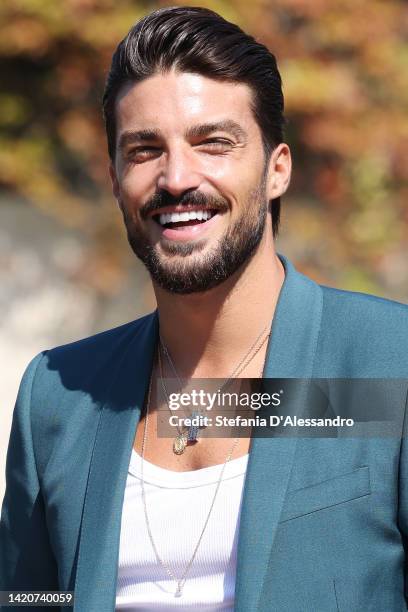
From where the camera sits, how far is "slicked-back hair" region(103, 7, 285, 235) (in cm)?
226

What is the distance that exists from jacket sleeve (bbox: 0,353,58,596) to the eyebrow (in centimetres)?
70

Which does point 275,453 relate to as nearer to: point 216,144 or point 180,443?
point 180,443

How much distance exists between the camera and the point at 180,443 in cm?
221

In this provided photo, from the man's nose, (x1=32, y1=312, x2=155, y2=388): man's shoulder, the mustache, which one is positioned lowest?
(x1=32, y1=312, x2=155, y2=388): man's shoulder

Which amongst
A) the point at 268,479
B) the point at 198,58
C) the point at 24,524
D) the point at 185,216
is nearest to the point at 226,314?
the point at 185,216

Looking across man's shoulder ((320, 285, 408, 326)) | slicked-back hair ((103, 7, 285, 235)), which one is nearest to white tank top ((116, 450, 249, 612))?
man's shoulder ((320, 285, 408, 326))

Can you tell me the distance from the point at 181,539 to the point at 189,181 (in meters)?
0.80

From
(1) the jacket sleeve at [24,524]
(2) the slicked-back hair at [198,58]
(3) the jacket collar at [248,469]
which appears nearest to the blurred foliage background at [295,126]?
(2) the slicked-back hair at [198,58]

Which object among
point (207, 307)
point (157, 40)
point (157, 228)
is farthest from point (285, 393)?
point (157, 40)

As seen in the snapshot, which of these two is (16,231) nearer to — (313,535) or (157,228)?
(157,228)

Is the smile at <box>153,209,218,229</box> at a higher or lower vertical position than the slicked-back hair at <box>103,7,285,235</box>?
lower

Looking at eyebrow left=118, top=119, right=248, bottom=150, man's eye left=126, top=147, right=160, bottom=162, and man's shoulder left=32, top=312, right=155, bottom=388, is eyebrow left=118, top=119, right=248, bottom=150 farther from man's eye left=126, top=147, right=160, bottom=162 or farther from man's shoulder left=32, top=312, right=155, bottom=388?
man's shoulder left=32, top=312, right=155, bottom=388

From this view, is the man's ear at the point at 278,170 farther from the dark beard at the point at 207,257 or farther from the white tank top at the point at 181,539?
the white tank top at the point at 181,539

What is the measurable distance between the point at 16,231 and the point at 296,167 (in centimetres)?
180
